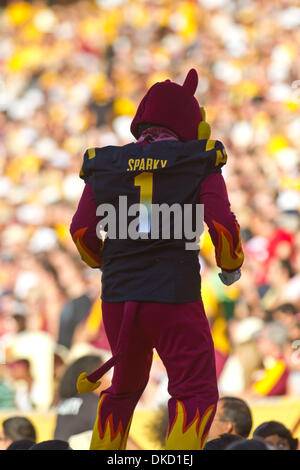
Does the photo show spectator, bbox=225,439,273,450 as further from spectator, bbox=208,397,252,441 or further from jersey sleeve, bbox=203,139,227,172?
spectator, bbox=208,397,252,441

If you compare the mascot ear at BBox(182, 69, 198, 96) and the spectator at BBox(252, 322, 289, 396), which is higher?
the mascot ear at BBox(182, 69, 198, 96)

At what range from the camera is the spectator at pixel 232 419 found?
10.9 ft

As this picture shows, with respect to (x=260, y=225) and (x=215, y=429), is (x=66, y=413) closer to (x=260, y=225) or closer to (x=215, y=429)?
(x=215, y=429)

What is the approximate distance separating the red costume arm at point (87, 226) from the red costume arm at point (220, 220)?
0.38 meters

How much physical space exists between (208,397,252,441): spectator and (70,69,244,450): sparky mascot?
720 millimetres

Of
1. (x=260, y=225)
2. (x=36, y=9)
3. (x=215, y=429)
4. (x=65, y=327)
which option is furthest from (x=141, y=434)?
(x=36, y=9)

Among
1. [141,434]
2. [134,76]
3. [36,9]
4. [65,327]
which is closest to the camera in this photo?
[141,434]

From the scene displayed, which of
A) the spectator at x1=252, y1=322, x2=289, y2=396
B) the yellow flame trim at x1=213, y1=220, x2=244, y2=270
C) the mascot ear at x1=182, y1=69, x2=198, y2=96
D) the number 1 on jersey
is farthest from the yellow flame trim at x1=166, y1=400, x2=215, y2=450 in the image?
the spectator at x1=252, y1=322, x2=289, y2=396

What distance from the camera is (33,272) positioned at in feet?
22.1

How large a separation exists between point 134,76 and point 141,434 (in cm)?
602

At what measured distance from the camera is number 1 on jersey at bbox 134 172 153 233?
Result: 267 cm

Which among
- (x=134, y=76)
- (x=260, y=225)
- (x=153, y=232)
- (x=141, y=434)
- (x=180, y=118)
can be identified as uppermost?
(x=134, y=76)

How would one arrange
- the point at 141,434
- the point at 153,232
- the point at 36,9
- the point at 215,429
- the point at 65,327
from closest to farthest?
the point at 153,232, the point at 215,429, the point at 141,434, the point at 65,327, the point at 36,9

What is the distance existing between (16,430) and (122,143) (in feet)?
15.9
